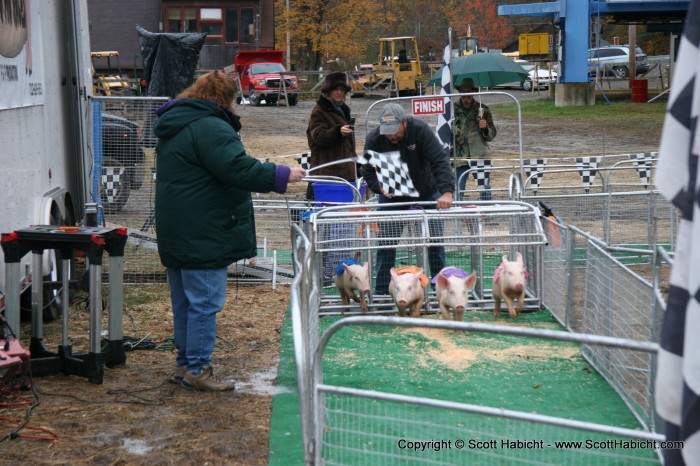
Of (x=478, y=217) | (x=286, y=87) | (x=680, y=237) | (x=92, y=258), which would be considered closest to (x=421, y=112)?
(x=478, y=217)

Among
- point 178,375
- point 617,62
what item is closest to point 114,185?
point 178,375

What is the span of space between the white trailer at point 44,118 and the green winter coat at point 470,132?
527 cm

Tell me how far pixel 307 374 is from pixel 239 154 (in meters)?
2.63

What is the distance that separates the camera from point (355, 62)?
7212 centimetres

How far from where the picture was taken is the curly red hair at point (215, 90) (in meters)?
6.07

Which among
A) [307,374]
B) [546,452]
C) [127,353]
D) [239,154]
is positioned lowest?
[127,353]

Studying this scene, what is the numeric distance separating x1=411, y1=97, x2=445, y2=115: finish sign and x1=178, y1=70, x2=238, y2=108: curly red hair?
5009 millimetres

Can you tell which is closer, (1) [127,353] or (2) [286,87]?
(1) [127,353]

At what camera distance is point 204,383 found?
20.1 feet

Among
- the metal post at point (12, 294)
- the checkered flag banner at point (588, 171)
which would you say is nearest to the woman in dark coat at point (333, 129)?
the checkered flag banner at point (588, 171)

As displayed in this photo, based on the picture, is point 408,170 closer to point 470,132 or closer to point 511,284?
point 511,284

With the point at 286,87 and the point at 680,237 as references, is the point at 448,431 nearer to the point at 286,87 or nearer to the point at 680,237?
the point at 680,237

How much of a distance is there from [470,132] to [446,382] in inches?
275

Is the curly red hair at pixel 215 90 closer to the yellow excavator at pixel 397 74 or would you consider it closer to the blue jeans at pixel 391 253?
the blue jeans at pixel 391 253
